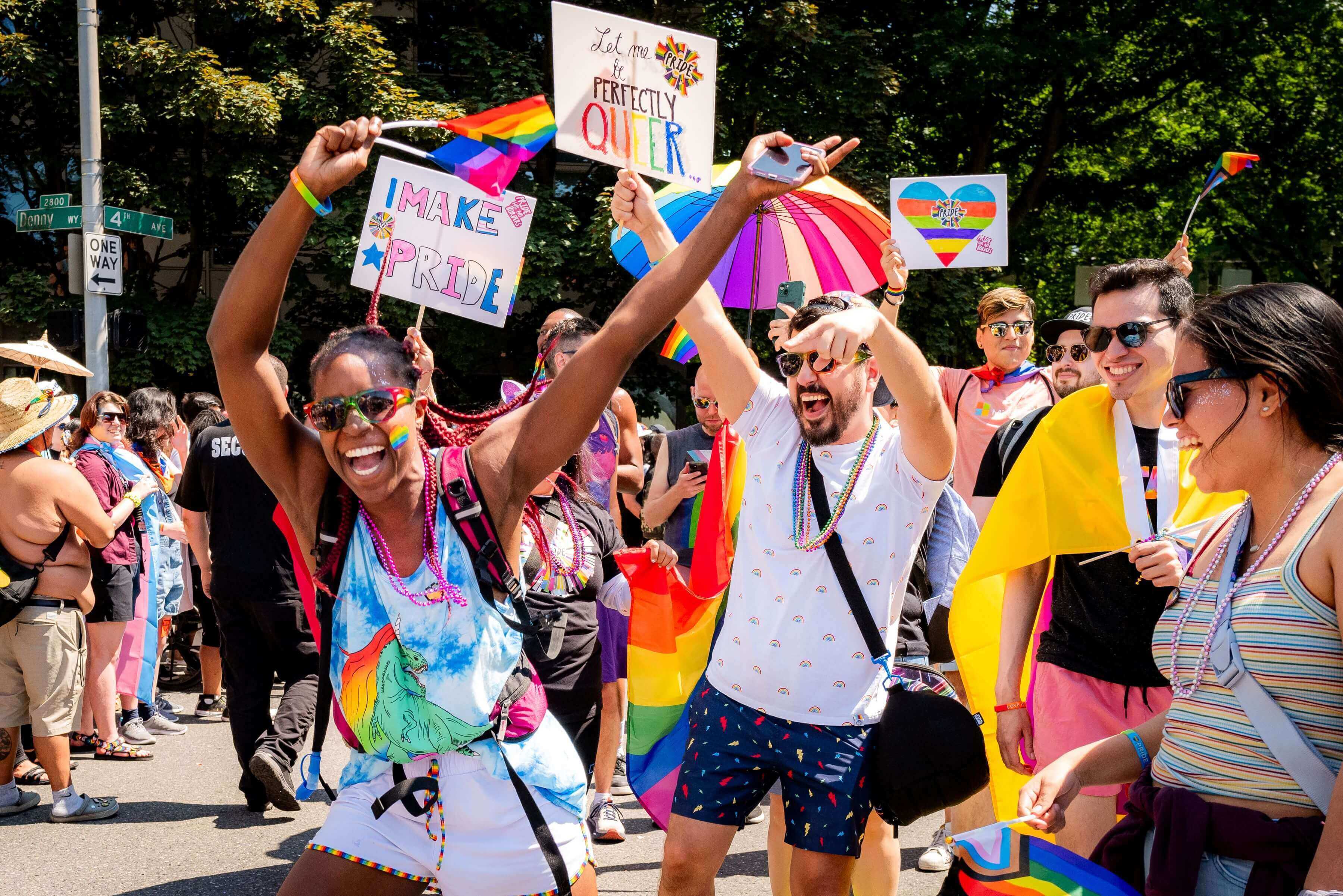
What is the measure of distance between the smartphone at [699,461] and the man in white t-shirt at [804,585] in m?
1.67

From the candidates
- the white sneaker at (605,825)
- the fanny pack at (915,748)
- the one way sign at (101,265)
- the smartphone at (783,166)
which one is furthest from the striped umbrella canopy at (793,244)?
the one way sign at (101,265)

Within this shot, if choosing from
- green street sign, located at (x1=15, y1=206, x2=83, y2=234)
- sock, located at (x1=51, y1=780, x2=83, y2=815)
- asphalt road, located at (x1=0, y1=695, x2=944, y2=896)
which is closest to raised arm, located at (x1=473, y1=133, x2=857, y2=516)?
asphalt road, located at (x1=0, y1=695, x2=944, y2=896)

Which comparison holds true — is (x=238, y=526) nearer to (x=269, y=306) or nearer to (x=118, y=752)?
(x=118, y=752)

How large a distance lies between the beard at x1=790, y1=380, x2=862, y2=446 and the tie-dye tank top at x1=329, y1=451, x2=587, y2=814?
1.20 meters

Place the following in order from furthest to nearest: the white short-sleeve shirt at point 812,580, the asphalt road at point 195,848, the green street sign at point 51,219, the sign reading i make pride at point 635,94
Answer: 1. the green street sign at point 51,219
2. the asphalt road at point 195,848
3. the sign reading i make pride at point 635,94
4. the white short-sleeve shirt at point 812,580

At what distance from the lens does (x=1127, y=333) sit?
3326mm

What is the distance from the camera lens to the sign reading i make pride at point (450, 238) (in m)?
4.04

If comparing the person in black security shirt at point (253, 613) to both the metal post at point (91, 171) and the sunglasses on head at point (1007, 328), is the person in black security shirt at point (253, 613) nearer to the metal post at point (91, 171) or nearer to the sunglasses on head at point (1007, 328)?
the sunglasses on head at point (1007, 328)

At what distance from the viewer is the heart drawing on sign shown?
606cm

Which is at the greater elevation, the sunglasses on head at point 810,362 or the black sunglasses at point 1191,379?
the sunglasses on head at point 810,362

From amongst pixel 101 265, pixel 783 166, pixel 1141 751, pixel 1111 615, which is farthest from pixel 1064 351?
pixel 101 265

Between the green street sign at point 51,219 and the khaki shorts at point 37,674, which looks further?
the green street sign at point 51,219

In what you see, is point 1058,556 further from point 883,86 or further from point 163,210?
point 163,210

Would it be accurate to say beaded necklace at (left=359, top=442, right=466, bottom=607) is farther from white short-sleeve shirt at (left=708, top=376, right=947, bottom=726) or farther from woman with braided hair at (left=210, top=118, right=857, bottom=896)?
white short-sleeve shirt at (left=708, top=376, right=947, bottom=726)
